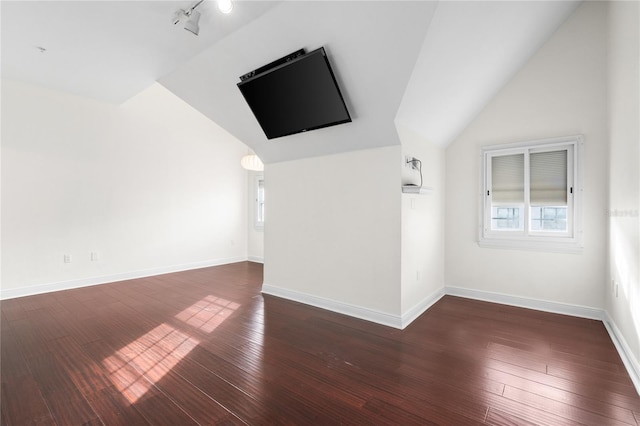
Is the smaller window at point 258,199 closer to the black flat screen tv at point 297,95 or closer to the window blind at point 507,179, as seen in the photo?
the black flat screen tv at point 297,95

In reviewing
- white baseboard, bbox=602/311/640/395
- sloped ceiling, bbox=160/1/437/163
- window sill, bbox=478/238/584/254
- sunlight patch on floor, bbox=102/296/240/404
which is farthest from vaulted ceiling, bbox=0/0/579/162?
white baseboard, bbox=602/311/640/395

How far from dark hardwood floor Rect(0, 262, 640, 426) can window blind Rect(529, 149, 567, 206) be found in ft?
4.64

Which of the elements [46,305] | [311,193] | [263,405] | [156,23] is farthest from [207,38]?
[46,305]

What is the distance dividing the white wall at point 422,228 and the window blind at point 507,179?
2.20 ft

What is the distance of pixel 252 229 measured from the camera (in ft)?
23.5

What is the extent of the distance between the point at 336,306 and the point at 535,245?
2630 mm

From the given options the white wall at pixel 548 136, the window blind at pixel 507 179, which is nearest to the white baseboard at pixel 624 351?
the white wall at pixel 548 136

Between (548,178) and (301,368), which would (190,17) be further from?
(548,178)

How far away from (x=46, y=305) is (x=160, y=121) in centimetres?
353

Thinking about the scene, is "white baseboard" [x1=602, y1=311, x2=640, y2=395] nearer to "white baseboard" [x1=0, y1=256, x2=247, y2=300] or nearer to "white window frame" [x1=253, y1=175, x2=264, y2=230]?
"white window frame" [x1=253, y1=175, x2=264, y2=230]

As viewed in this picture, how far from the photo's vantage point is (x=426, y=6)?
2.03 metres

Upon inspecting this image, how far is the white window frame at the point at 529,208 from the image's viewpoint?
3.42 m

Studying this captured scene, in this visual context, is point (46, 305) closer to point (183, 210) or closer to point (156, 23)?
point (183, 210)

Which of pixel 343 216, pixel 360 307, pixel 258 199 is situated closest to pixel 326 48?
pixel 343 216
